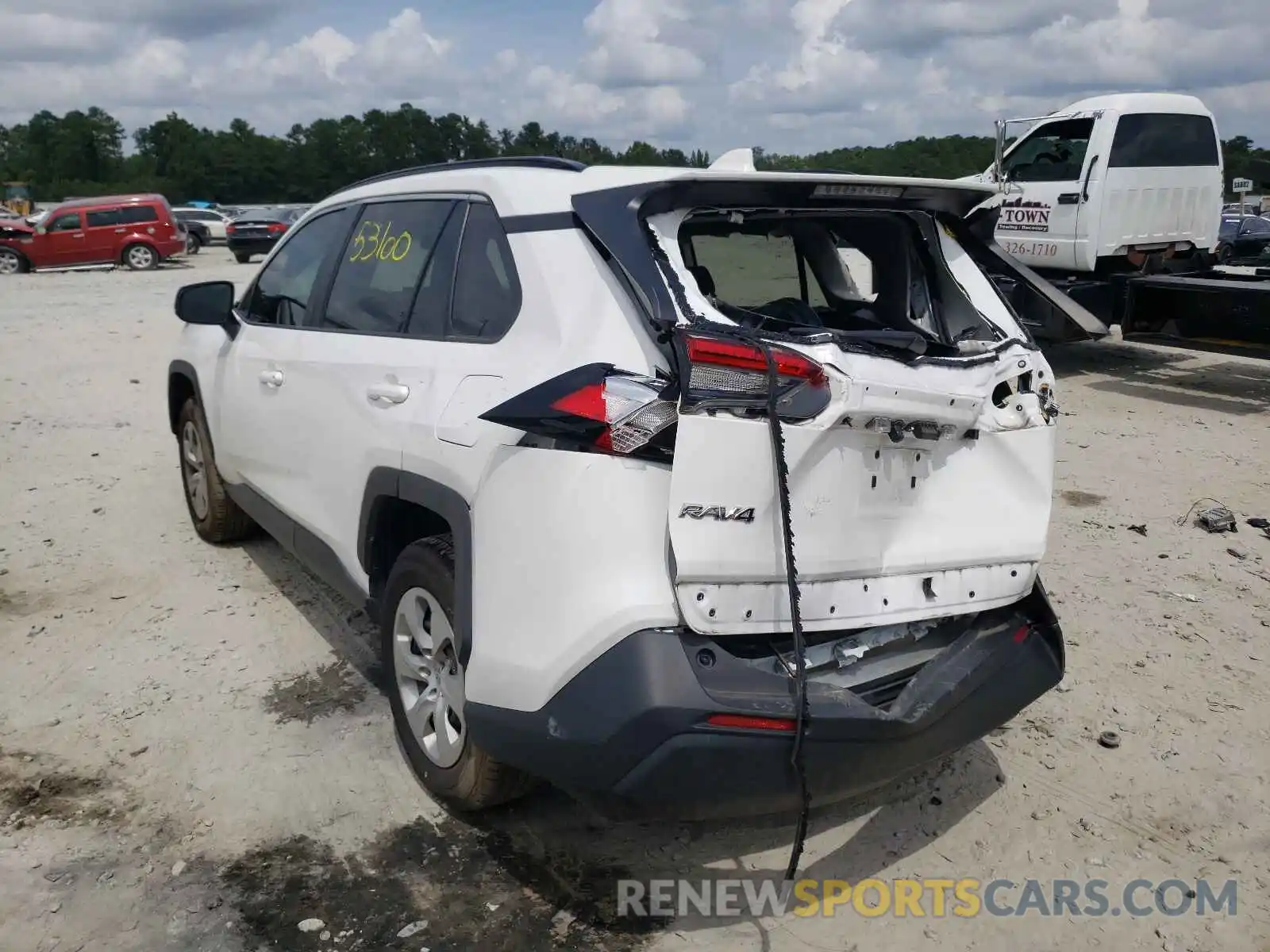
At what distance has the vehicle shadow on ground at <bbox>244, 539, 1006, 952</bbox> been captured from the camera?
111 inches

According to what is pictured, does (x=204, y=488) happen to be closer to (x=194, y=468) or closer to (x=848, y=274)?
(x=194, y=468)

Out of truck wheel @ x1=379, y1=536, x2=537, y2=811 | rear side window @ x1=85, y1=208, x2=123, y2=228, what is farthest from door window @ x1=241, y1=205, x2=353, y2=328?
rear side window @ x1=85, y1=208, x2=123, y2=228

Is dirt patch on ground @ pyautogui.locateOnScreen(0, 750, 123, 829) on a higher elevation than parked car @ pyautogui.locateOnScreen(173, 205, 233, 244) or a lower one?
lower

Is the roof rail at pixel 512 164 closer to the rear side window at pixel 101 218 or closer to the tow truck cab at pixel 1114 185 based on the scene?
the tow truck cab at pixel 1114 185

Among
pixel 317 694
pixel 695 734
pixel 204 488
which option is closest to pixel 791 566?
pixel 695 734

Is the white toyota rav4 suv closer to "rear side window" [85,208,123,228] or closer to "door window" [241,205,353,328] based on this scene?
"door window" [241,205,353,328]

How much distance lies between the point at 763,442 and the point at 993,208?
1535 mm

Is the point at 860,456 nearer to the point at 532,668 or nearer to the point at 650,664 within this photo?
the point at 650,664

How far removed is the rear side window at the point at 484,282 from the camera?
2.95m

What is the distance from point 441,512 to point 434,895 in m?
1.04

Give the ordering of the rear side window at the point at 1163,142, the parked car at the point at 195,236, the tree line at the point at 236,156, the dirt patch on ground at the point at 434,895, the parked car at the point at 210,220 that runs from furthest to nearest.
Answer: the tree line at the point at 236,156
the parked car at the point at 210,220
the parked car at the point at 195,236
the rear side window at the point at 1163,142
the dirt patch on ground at the point at 434,895

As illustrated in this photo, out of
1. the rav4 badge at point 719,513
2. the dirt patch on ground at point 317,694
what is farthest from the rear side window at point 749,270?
the dirt patch on ground at point 317,694

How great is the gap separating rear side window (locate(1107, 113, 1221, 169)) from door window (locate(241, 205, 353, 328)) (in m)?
8.64

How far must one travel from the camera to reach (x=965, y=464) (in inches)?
115
